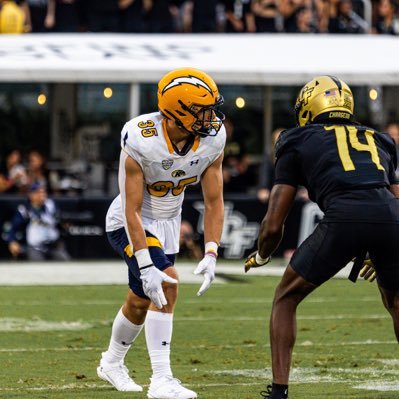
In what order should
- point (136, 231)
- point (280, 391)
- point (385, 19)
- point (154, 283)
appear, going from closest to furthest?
point (280, 391) < point (154, 283) < point (136, 231) < point (385, 19)

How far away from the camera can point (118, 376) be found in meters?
7.29

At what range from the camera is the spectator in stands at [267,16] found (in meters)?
20.3

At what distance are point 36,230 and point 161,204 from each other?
371 inches

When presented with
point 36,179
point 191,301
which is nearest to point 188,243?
→ point 36,179

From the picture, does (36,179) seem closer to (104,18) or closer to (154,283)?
(104,18)

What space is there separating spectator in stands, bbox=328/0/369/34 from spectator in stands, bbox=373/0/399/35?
0.35 meters

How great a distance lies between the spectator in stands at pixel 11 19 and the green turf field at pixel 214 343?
283 inches

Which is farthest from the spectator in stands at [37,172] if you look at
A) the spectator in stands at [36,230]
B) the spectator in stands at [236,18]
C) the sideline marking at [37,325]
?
the sideline marking at [37,325]

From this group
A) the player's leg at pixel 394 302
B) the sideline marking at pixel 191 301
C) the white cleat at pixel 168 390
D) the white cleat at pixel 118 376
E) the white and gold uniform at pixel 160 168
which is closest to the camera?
the player's leg at pixel 394 302

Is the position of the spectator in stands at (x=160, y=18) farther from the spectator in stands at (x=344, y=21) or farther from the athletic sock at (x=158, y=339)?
the athletic sock at (x=158, y=339)

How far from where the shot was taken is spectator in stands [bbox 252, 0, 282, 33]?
20.3 m

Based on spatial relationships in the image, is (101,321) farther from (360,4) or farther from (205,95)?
(360,4)

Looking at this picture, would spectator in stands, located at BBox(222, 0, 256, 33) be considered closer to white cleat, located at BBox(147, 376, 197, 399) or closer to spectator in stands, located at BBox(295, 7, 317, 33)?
spectator in stands, located at BBox(295, 7, 317, 33)

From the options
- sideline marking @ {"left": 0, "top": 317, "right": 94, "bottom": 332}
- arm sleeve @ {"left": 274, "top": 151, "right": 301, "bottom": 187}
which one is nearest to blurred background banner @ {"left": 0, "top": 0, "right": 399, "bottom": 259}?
sideline marking @ {"left": 0, "top": 317, "right": 94, "bottom": 332}
